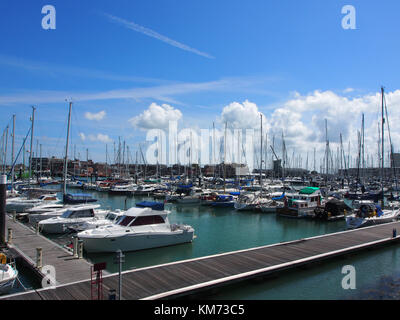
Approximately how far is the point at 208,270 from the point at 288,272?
16.0ft

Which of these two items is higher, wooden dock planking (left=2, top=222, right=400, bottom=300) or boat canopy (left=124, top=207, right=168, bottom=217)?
boat canopy (left=124, top=207, right=168, bottom=217)

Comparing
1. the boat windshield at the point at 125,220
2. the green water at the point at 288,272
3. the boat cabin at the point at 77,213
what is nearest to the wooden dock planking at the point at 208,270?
the green water at the point at 288,272

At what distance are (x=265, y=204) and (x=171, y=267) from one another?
3110cm

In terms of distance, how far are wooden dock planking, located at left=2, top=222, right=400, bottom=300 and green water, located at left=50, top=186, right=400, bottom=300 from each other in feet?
1.97

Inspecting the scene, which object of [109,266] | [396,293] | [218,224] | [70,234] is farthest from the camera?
Answer: [218,224]

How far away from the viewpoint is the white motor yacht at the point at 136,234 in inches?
807

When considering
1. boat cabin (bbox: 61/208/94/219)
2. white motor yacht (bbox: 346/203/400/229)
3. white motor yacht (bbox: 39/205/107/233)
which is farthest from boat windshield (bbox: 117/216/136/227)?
white motor yacht (bbox: 346/203/400/229)

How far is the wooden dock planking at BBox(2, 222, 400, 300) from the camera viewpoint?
12.1m

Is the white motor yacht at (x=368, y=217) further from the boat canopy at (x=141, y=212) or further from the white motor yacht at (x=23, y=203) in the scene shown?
the white motor yacht at (x=23, y=203)

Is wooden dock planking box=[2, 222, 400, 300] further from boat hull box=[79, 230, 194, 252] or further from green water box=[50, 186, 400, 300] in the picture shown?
boat hull box=[79, 230, 194, 252]

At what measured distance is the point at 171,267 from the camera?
50.2 feet

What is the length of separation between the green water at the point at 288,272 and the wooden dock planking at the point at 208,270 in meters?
0.60
